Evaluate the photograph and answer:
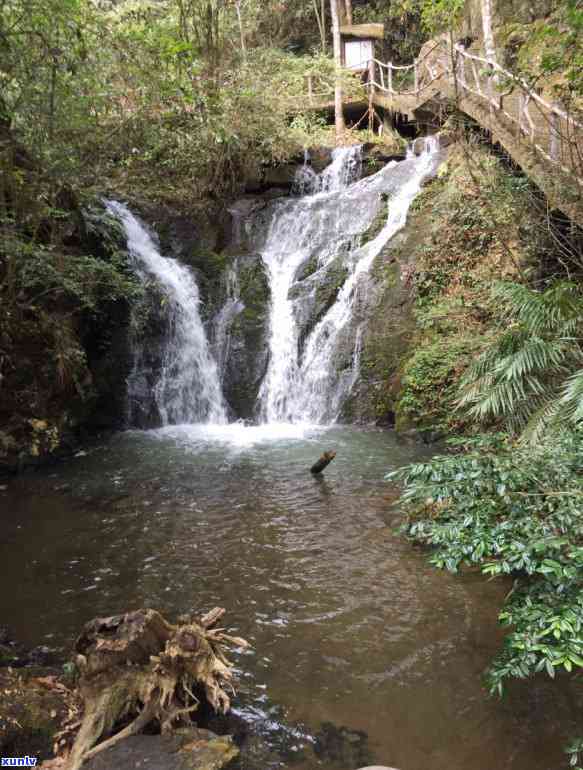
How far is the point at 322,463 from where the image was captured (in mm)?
7922

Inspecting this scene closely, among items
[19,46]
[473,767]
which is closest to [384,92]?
[19,46]

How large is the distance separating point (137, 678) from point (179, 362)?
9.33m

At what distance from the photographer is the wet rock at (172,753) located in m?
2.88

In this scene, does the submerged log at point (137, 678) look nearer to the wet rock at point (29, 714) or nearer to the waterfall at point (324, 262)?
the wet rock at point (29, 714)

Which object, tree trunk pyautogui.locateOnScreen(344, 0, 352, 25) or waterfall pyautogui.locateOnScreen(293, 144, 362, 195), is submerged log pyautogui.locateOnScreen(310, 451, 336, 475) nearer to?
waterfall pyautogui.locateOnScreen(293, 144, 362, 195)

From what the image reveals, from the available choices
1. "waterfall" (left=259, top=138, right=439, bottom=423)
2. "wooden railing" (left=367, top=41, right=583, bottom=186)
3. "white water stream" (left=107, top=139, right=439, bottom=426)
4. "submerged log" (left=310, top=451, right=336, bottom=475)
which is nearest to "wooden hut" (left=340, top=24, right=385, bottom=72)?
"waterfall" (left=259, top=138, right=439, bottom=423)

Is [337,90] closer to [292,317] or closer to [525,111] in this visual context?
[292,317]

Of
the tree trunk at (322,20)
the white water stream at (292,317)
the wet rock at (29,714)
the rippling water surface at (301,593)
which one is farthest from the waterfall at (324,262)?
the tree trunk at (322,20)

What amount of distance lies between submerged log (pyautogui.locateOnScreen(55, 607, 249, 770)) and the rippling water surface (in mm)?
433

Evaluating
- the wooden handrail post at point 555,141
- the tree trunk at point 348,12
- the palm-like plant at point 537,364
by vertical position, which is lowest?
the palm-like plant at point 537,364

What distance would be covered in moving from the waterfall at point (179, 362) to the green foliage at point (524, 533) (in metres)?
8.78

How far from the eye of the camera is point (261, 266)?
44.0 feet

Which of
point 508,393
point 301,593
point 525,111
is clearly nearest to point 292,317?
point 525,111

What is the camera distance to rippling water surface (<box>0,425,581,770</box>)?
3348 mm
